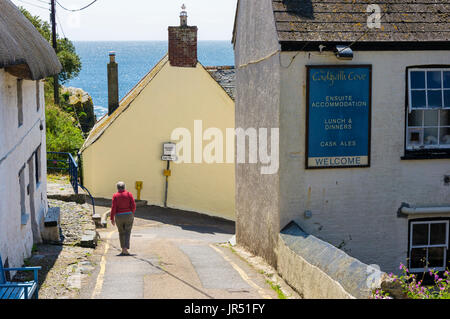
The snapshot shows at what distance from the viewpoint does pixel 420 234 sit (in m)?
13.1

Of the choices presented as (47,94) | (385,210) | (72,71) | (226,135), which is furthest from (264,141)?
(72,71)

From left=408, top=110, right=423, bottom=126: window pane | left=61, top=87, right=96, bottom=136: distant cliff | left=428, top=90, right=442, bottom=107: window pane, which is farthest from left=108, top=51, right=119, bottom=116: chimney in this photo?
left=428, top=90, right=442, bottom=107: window pane

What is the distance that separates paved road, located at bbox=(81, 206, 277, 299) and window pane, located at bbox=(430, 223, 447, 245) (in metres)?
3.87

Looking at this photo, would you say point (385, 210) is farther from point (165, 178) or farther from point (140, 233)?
point (165, 178)

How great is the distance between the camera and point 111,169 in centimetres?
2575

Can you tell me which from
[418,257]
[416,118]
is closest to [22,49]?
[416,118]

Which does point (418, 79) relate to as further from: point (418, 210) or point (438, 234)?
point (438, 234)

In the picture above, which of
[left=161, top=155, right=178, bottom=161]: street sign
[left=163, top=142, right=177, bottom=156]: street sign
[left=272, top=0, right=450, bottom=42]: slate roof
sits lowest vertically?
[left=161, top=155, right=178, bottom=161]: street sign

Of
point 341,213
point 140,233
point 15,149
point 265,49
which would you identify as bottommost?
point 140,233

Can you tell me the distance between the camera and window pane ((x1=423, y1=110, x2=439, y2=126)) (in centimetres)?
1284

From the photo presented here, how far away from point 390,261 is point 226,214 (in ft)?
40.8

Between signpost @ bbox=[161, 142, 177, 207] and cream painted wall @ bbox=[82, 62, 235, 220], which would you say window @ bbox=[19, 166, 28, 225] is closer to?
signpost @ bbox=[161, 142, 177, 207]

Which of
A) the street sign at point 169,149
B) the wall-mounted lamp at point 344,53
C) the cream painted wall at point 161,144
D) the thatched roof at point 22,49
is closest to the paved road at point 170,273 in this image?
the thatched roof at point 22,49

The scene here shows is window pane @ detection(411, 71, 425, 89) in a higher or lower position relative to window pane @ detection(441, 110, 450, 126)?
higher
